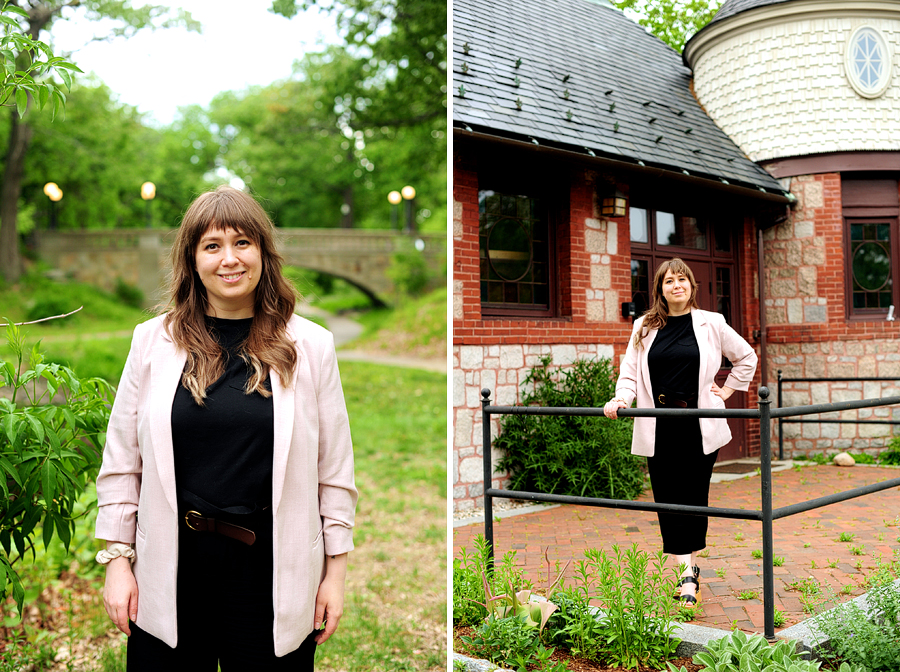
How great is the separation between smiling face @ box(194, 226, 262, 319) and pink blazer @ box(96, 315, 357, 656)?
19 cm

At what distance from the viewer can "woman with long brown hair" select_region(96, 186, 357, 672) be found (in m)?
1.86

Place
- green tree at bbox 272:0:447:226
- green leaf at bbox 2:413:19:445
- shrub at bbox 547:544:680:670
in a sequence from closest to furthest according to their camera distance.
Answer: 1. green leaf at bbox 2:413:19:445
2. shrub at bbox 547:544:680:670
3. green tree at bbox 272:0:447:226

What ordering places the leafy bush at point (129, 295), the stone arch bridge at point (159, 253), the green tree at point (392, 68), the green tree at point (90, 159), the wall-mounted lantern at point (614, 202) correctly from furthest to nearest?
the stone arch bridge at point (159, 253) → the leafy bush at point (129, 295) → the green tree at point (90, 159) → the green tree at point (392, 68) → the wall-mounted lantern at point (614, 202)

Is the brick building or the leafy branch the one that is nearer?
the leafy branch

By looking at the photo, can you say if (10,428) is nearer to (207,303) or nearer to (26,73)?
(207,303)

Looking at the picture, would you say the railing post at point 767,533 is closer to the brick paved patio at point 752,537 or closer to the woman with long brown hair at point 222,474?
the brick paved patio at point 752,537

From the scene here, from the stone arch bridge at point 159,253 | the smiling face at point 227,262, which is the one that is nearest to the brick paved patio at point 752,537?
the smiling face at point 227,262

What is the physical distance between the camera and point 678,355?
8.66ft

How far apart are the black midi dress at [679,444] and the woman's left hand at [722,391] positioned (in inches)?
2.3

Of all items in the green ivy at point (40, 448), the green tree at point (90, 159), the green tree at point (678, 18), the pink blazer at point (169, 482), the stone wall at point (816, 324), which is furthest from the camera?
the green tree at point (90, 159)

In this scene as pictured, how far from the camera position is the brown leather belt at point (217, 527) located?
73.0 inches

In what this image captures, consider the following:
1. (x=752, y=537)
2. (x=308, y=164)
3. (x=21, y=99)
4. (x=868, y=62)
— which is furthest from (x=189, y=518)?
(x=308, y=164)

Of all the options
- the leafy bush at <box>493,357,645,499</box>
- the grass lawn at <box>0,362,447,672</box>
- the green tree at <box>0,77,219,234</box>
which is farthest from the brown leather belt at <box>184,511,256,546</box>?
the green tree at <box>0,77,219,234</box>

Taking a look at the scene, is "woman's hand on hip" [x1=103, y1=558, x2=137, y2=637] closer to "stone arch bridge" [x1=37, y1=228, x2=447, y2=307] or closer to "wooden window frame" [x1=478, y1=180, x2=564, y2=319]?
"wooden window frame" [x1=478, y1=180, x2=564, y2=319]
